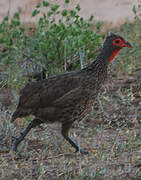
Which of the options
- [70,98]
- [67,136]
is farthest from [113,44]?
[67,136]

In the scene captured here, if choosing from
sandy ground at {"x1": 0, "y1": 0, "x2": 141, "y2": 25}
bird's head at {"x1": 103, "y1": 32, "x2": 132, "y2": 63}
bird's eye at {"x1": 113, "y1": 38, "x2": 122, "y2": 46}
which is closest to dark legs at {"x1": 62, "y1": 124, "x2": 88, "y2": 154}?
bird's head at {"x1": 103, "y1": 32, "x2": 132, "y2": 63}

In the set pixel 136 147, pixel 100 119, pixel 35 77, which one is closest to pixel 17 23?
pixel 35 77

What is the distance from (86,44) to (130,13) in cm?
525

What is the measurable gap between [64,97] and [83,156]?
2.16 ft

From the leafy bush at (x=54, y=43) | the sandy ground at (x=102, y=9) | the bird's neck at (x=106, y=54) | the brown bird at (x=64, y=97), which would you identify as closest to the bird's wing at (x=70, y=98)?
the brown bird at (x=64, y=97)

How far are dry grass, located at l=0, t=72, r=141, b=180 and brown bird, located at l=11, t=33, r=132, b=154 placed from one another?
8.1 inches

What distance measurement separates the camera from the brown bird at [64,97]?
5.49 meters

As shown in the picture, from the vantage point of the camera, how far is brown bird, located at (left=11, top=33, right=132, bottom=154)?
5492 mm

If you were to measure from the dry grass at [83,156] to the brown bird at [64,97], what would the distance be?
8.1 inches

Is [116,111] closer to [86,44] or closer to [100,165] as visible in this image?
[86,44]

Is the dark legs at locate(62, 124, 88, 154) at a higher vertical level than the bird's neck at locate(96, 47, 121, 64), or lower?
lower

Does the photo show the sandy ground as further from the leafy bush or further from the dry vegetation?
the dry vegetation

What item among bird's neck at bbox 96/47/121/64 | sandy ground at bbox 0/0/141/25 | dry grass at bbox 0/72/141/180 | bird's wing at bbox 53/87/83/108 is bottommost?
dry grass at bbox 0/72/141/180

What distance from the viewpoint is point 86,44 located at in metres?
7.42
